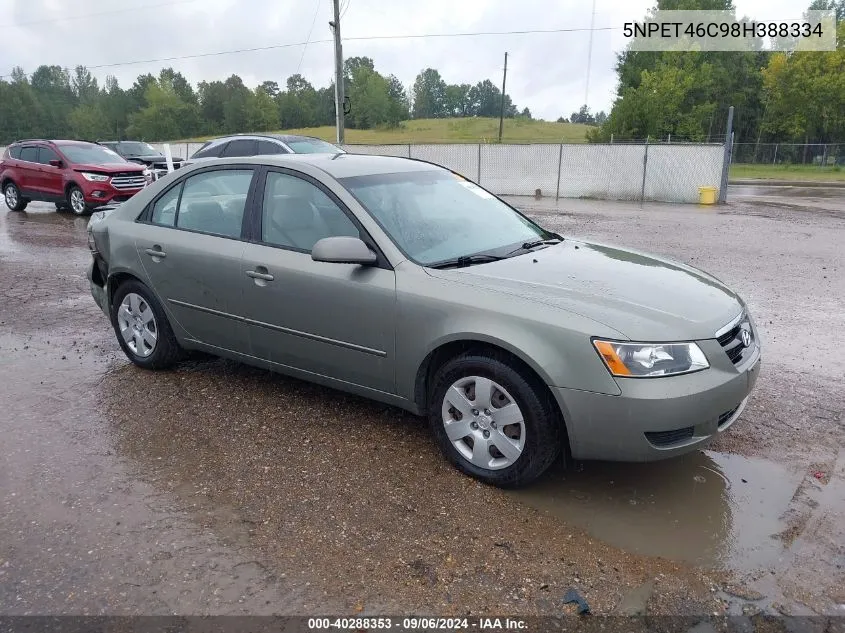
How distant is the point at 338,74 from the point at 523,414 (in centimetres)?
2493

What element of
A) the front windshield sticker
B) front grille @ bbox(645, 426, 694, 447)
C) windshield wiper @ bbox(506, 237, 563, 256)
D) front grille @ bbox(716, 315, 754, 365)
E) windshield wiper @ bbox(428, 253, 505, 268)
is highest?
the front windshield sticker

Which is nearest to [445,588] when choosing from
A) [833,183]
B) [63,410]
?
[63,410]

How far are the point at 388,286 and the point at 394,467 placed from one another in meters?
1.01

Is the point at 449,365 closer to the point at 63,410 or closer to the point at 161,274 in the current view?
the point at 161,274

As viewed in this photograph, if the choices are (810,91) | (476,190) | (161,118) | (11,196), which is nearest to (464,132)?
(810,91)

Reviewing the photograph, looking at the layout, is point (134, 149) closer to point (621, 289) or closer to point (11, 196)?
point (11, 196)

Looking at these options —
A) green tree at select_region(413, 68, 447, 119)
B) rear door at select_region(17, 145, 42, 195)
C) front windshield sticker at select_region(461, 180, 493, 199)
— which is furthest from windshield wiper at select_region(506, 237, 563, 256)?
green tree at select_region(413, 68, 447, 119)

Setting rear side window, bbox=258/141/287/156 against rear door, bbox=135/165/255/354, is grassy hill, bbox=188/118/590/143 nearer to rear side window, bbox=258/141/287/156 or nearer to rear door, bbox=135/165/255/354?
rear side window, bbox=258/141/287/156

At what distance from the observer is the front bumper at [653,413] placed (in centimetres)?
305

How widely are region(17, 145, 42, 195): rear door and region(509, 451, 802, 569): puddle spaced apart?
16445 mm

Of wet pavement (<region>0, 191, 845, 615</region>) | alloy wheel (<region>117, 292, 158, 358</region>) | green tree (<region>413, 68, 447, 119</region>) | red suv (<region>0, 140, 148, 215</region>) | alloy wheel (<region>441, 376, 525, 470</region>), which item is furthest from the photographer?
green tree (<region>413, 68, 447, 119</region>)

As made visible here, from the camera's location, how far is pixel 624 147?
873 inches

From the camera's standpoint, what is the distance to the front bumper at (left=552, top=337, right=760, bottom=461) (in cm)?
305

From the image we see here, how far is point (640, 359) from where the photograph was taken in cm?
307
